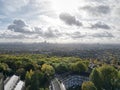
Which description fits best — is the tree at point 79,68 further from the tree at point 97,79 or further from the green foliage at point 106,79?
the tree at point 97,79

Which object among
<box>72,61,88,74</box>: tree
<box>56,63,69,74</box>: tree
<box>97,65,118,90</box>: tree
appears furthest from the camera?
<box>56,63,69,74</box>: tree

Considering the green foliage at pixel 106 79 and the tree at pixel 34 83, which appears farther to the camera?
the green foliage at pixel 106 79

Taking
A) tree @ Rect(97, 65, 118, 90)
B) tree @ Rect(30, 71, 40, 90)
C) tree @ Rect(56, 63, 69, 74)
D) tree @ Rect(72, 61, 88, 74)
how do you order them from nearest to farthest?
tree @ Rect(30, 71, 40, 90) < tree @ Rect(97, 65, 118, 90) < tree @ Rect(72, 61, 88, 74) < tree @ Rect(56, 63, 69, 74)

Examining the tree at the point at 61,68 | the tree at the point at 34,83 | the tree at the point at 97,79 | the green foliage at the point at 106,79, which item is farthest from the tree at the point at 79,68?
the tree at the point at 34,83

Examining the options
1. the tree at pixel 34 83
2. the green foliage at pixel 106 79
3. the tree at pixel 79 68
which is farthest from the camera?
the tree at pixel 79 68

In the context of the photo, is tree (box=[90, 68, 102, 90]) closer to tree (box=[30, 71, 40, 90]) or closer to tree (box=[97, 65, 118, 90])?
tree (box=[97, 65, 118, 90])

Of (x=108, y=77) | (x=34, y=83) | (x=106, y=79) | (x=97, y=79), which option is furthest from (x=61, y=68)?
(x=34, y=83)

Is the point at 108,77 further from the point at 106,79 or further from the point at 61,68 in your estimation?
the point at 61,68

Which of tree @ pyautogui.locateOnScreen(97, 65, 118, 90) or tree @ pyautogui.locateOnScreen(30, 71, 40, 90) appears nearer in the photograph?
tree @ pyautogui.locateOnScreen(30, 71, 40, 90)

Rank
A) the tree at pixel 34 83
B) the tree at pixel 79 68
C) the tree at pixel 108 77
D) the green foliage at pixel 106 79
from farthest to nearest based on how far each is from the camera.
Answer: the tree at pixel 79 68, the tree at pixel 108 77, the green foliage at pixel 106 79, the tree at pixel 34 83

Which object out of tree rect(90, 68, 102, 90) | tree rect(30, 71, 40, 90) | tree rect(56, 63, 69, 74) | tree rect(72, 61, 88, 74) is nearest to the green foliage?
tree rect(90, 68, 102, 90)

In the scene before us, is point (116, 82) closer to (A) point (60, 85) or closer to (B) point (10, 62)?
(A) point (60, 85)
